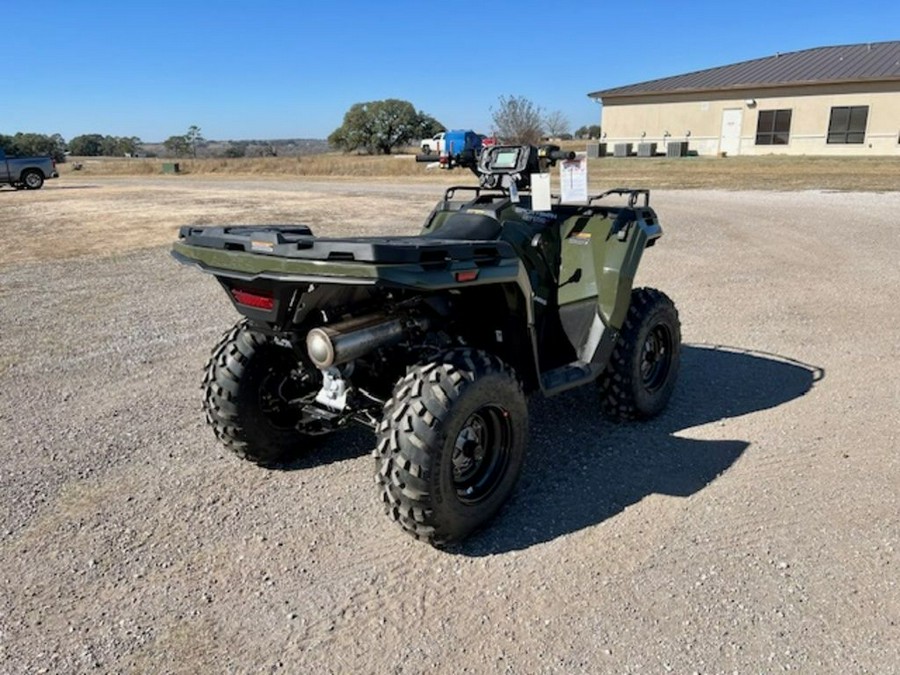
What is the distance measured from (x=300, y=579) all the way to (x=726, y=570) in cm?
173

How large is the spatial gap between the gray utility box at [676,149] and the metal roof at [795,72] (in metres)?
2.73

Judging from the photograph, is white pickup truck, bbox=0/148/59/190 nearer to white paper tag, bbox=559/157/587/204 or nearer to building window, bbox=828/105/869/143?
white paper tag, bbox=559/157/587/204

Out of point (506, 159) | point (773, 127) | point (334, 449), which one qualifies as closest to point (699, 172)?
point (773, 127)

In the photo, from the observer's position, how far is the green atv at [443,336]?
9.25 feet

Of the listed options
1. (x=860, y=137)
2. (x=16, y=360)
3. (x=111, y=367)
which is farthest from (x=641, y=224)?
(x=860, y=137)

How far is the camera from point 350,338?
9.41ft

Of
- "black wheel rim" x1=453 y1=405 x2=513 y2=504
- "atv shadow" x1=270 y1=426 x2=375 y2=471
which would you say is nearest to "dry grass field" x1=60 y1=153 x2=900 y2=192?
"atv shadow" x1=270 y1=426 x2=375 y2=471

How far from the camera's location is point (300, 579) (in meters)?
2.89

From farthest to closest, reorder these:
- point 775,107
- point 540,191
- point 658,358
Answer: point 775,107 → point 658,358 → point 540,191

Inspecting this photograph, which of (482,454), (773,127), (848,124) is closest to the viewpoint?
(482,454)

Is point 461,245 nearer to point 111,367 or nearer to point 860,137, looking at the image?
point 111,367

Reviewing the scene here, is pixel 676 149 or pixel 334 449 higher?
pixel 676 149

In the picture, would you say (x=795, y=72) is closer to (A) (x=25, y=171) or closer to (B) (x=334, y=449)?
(A) (x=25, y=171)

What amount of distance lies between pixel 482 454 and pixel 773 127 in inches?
1468
